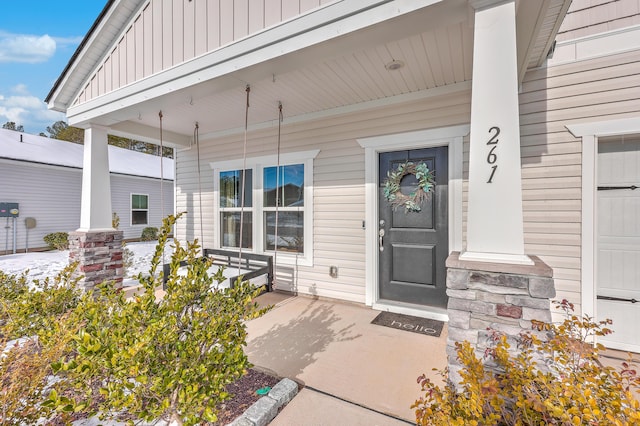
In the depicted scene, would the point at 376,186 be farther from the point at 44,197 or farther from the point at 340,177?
the point at 44,197

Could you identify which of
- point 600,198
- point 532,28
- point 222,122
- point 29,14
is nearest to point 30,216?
point 222,122

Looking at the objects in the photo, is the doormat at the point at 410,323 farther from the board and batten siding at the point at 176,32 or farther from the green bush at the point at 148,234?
the green bush at the point at 148,234

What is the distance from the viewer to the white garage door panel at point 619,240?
8.56 feet

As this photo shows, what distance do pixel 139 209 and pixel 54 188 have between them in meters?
2.74

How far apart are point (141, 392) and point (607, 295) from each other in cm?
386

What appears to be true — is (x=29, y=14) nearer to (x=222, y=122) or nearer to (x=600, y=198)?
(x=222, y=122)

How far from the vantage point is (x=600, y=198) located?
2.72m

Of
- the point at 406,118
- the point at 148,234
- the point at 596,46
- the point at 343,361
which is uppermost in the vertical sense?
the point at 596,46

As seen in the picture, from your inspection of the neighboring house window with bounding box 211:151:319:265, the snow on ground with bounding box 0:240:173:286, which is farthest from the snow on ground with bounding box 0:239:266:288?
the neighboring house window with bounding box 211:151:319:265

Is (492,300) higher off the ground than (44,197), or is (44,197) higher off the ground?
(44,197)

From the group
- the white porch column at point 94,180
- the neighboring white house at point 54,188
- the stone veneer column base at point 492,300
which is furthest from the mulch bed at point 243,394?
the neighboring white house at point 54,188

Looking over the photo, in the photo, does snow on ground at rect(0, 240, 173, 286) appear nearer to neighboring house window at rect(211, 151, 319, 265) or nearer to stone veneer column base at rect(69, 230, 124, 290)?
stone veneer column base at rect(69, 230, 124, 290)

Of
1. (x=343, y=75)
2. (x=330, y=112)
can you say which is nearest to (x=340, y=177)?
(x=330, y=112)

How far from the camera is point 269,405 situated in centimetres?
179
